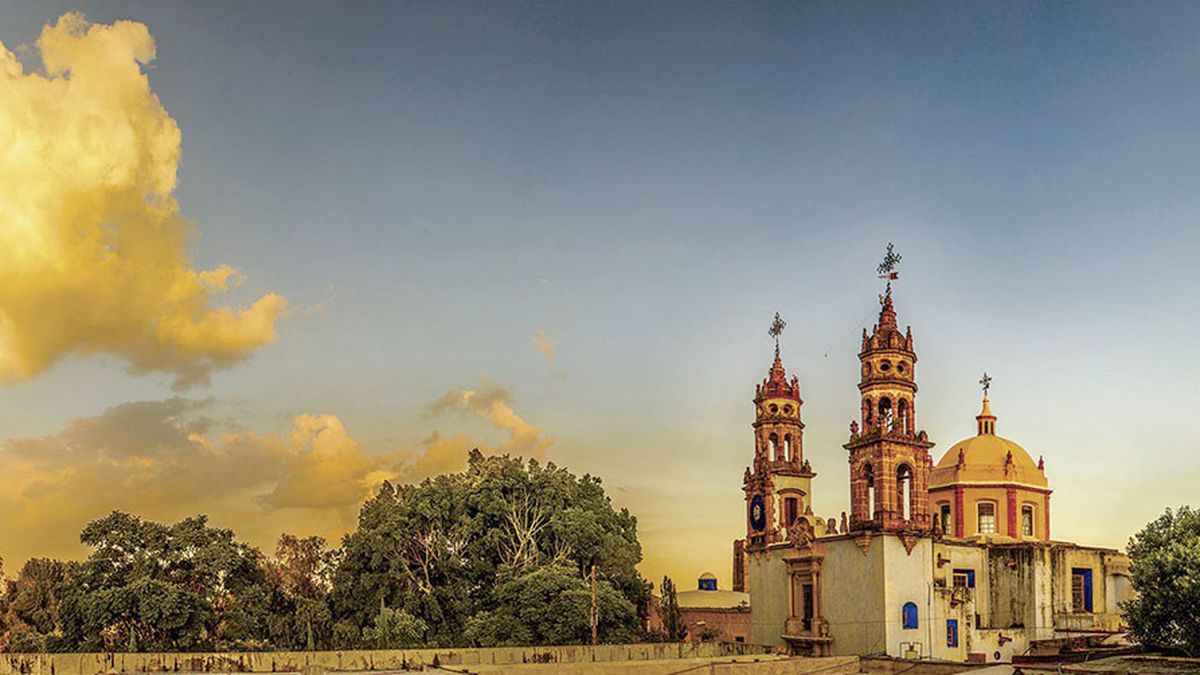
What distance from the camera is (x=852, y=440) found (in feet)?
165

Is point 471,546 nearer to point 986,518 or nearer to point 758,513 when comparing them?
point 758,513

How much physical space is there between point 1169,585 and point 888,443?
14594 millimetres

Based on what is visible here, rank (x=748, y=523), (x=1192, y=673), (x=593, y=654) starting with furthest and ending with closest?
1. (x=748, y=523)
2. (x=593, y=654)
3. (x=1192, y=673)

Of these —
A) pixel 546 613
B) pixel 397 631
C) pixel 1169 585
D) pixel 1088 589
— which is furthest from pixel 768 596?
pixel 1169 585

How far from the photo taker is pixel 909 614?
46.0 meters

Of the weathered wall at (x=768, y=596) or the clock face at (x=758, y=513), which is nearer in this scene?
the weathered wall at (x=768, y=596)

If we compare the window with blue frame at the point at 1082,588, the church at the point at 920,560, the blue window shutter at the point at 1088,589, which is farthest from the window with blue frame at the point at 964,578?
the blue window shutter at the point at 1088,589

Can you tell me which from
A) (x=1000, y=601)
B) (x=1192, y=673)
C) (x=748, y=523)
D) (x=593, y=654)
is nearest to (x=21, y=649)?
(x=593, y=654)

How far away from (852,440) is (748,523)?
1082cm

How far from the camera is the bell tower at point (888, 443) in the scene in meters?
47.6

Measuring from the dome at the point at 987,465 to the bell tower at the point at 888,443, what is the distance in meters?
5.57

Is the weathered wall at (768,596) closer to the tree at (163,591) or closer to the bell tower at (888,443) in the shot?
the bell tower at (888,443)

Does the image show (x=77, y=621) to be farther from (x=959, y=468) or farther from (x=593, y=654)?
(x=959, y=468)

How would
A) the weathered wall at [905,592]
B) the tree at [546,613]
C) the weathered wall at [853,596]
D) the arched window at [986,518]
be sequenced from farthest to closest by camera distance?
the arched window at [986,518], the tree at [546,613], the weathered wall at [853,596], the weathered wall at [905,592]
